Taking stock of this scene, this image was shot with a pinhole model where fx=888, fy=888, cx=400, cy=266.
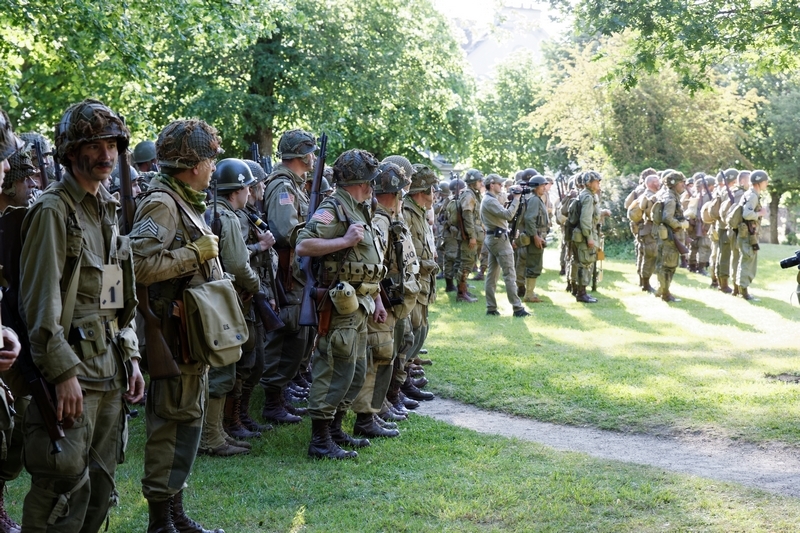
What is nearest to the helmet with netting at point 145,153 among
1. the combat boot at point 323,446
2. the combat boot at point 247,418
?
the combat boot at point 247,418

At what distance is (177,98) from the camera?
917 inches

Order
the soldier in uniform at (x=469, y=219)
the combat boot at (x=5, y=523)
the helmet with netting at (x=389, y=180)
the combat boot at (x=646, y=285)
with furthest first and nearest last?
1. the combat boot at (x=646, y=285)
2. the soldier in uniform at (x=469, y=219)
3. the helmet with netting at (x=389, y=180)
4. the combat boot at (x=5, y=523)

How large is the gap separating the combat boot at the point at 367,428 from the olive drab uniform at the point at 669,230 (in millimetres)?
10080

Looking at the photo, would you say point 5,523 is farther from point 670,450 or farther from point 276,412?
point 670,450

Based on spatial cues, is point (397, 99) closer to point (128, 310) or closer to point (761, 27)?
point (761, 27)

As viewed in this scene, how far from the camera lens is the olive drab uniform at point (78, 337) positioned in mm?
3691

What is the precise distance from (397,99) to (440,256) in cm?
732

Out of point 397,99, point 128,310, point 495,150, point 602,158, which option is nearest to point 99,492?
point 128,310

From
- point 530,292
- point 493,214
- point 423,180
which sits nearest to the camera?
point 423,180

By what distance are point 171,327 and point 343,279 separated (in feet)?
6.37

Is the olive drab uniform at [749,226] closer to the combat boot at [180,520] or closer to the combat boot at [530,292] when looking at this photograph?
the combat boot at [530,292]

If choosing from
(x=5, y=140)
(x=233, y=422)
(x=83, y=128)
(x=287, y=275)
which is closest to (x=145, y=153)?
(x=287, y=275)

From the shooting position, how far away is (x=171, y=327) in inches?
194

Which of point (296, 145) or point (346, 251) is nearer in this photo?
point (346, 251)
